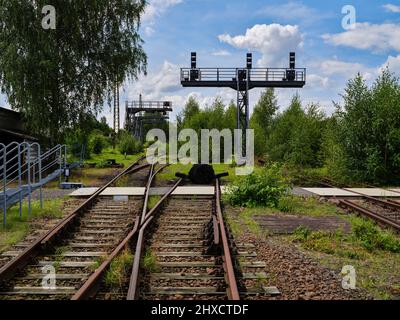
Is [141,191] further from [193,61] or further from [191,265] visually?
[193,61]

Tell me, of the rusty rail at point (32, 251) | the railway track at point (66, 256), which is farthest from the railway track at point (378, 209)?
the rusty rail at point (32, 251)

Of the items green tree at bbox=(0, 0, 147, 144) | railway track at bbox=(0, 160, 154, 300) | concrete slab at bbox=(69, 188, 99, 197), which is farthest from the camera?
green tree at bbox=(0, 0, 147, 144)

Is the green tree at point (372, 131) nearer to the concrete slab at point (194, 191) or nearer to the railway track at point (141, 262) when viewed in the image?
the concrete slab at point (194, 191)

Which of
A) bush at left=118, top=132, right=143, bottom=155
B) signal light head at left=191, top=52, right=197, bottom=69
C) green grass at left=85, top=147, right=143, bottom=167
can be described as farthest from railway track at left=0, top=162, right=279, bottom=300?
bush at left=118, top=132, right=143, bottom=155

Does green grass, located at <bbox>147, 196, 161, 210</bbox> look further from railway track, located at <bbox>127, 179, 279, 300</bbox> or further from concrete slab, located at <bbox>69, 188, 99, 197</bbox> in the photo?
concrete slab, located at <bbox>69, 188, 99, 197</bbox>

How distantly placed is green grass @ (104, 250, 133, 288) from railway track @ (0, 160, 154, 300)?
23 centimetres

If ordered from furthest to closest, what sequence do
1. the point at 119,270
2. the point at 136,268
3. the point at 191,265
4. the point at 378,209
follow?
the point at 378,209
the point at 191,265
the point at 119,270
the point at 136,268

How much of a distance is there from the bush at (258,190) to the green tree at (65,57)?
1283cm

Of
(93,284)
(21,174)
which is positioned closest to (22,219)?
(21,174)

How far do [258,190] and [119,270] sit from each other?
7.09 metres

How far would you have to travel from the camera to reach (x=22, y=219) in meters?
9.94

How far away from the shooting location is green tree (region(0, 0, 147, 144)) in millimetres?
21219

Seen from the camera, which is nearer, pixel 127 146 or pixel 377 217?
pixel 377 217
